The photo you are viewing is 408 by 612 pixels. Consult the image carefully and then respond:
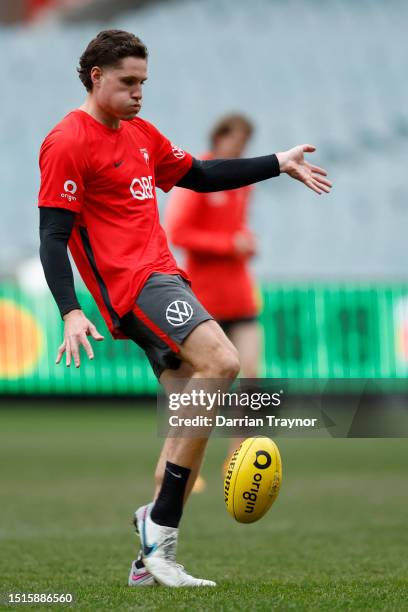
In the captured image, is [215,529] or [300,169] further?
[215,529]

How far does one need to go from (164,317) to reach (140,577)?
102cm

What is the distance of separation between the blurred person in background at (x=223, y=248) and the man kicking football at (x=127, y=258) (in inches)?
131

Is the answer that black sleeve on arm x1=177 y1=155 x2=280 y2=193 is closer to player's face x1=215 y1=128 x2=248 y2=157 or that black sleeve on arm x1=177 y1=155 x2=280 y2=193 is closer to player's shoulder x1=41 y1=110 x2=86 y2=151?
player's shoulder x1=41 y1=110 x2=86 y2=151

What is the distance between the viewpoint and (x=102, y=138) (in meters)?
4.45

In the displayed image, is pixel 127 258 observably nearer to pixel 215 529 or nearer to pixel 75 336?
pixel 75 336

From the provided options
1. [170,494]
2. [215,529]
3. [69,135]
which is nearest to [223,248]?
[215,529]

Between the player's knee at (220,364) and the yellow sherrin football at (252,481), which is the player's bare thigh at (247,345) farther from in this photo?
the player's knee at (220,364)

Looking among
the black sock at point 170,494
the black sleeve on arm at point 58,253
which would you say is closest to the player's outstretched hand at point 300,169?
the black sleeve on arm at point 58,253

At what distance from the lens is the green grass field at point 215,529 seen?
411 cm

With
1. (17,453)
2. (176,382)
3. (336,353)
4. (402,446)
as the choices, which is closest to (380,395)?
(336,353)

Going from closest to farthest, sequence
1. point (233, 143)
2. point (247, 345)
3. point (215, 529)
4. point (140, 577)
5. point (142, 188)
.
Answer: point (140, 577), point (142, 188), point (215, 529), point (233, 143), point (247, 345)

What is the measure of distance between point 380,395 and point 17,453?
5292 millimetres

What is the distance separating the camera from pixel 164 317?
4277 millimetres

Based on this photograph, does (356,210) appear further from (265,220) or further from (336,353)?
(336,353)
